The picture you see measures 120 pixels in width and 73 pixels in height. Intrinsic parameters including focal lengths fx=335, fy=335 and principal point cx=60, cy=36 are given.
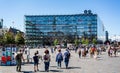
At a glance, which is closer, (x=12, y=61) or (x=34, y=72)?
(x=34, y=72)

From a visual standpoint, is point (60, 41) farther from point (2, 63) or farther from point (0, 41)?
point (2, 63)

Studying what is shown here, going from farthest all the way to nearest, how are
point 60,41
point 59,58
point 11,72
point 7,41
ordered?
point 60,41, point 7,41, point 59,58, point 11,72

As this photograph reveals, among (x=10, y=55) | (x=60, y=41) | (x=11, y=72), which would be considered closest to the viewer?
(x=11, y=72)

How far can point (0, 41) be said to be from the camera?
335 feet

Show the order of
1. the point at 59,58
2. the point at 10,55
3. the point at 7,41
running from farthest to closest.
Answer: the point at 7,41 → the point at 10,55 → the point at 59,58

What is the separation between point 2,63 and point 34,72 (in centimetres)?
801

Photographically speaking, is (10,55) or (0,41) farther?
(0,41)

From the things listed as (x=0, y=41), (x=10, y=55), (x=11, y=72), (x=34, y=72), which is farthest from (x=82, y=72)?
(x=0, y=41)

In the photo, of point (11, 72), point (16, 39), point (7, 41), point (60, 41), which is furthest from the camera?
point (60, 41)

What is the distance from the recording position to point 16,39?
130 metres

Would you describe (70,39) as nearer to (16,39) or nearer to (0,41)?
(16,39)

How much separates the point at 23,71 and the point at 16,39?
107046mm

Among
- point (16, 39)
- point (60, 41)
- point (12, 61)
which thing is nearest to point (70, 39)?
point (60, 41)

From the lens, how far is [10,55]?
30031mm
